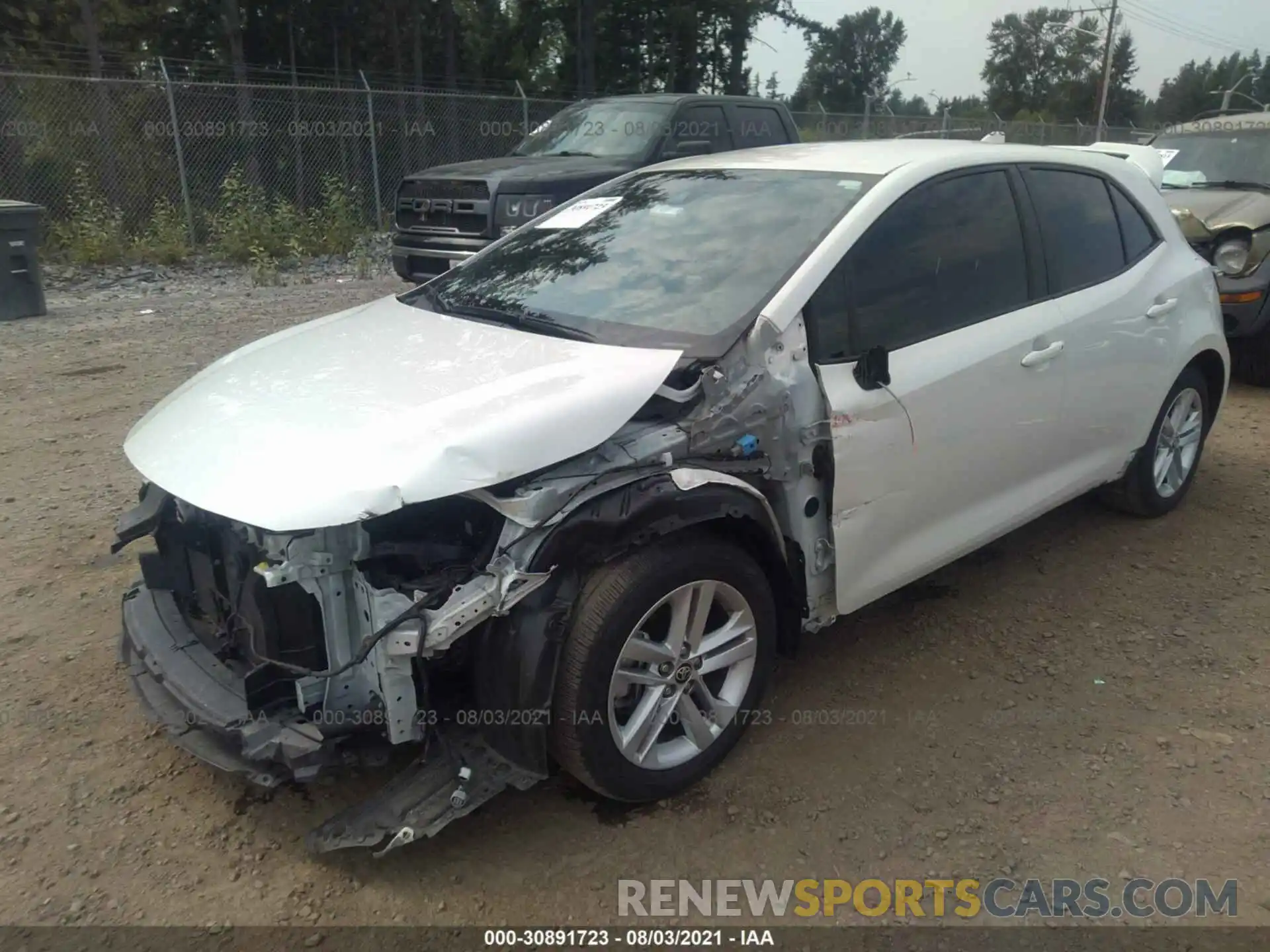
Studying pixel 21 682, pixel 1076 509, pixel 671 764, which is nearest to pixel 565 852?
pixel 671 764

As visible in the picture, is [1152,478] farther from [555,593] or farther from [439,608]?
[439,608]

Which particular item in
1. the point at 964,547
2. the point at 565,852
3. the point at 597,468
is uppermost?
the point at 597,468

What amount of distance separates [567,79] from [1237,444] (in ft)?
91.3

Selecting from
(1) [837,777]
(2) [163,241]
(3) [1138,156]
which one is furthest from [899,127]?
(1) [837,777]

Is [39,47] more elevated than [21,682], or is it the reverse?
[39,47]

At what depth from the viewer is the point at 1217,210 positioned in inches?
295

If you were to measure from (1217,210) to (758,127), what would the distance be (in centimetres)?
452

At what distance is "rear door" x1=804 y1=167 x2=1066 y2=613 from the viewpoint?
3.07 meters

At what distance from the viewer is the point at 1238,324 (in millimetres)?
7121

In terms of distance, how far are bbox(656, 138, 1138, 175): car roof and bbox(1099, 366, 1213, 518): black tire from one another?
114cm

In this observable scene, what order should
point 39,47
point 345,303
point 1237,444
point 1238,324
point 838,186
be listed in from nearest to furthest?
point 838,186, point 1237,444, point 1238,324, point 345,303, point 39,47

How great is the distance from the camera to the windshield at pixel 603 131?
9.49 meters

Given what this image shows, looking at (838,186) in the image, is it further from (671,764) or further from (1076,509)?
(1076,509)

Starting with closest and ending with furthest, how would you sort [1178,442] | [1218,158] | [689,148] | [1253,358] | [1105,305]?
[1105,305]
[1178,442]
[1253,358]
[1218,158]
[689,148]
